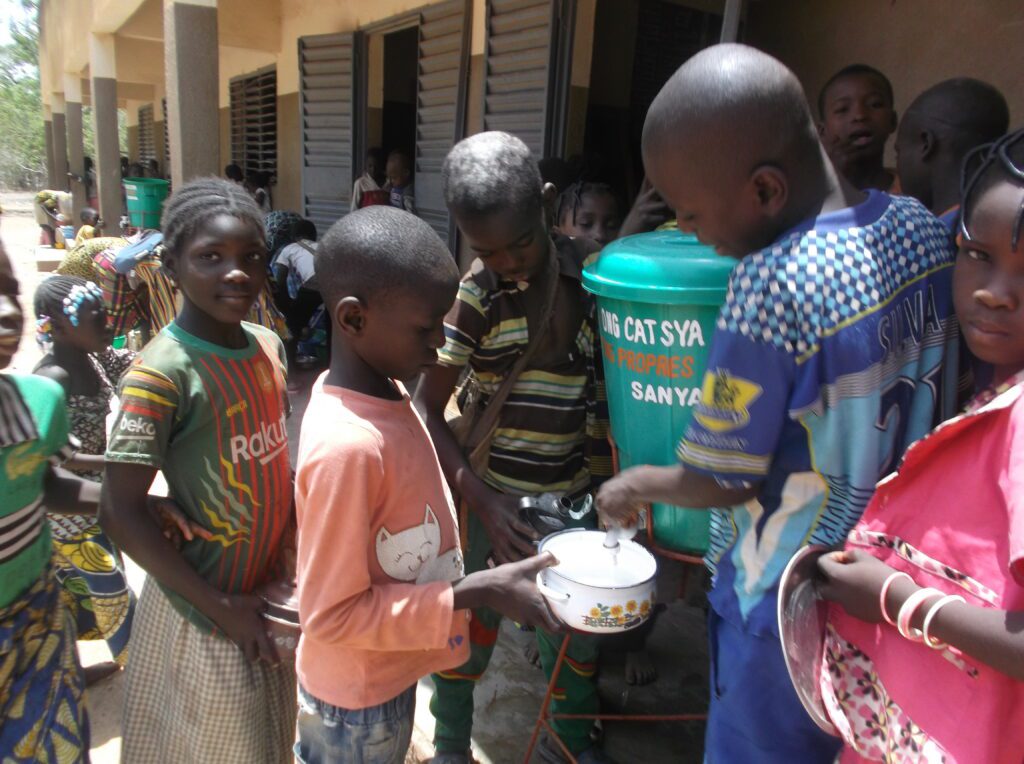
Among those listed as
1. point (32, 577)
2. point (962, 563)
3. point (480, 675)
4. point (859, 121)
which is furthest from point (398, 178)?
point (962, 563)

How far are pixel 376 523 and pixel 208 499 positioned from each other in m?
0.47

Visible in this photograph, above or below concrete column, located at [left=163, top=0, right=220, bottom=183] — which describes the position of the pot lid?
below

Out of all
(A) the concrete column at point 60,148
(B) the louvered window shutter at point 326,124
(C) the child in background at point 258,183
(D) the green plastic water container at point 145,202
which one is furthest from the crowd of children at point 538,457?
(A) the concrete column at point 60,148

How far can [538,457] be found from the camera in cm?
195

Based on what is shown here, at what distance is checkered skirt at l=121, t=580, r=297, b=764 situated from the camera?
157 cm

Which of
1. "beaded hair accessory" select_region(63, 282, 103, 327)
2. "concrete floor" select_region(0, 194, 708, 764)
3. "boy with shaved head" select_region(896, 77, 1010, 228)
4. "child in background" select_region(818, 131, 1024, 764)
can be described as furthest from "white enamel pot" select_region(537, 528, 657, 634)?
"beaded hair accessory" select_region(63, 282, 103, 327)

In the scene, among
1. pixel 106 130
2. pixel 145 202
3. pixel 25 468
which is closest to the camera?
pixel 25 468

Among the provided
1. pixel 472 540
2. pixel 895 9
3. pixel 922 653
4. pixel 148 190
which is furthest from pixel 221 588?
pixel 148 190

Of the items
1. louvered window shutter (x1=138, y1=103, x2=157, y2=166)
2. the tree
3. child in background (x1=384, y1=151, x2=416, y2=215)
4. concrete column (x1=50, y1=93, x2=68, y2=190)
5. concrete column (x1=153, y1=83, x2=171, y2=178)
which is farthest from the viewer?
the tree

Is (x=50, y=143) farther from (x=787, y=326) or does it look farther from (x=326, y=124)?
(x=787, y=326)

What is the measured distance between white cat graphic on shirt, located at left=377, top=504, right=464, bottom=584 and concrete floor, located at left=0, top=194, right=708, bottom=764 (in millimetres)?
709

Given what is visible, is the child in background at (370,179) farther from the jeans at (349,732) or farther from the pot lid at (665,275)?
the jeans at (349,732)

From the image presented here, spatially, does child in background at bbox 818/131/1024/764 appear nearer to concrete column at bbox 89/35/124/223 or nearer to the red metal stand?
the red metal stand

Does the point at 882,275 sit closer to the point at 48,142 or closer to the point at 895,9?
the point at 895,9
